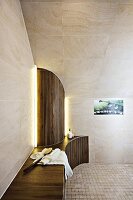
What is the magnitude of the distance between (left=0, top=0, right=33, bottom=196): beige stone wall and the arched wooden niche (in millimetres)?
686

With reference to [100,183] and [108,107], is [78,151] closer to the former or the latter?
[100,183]

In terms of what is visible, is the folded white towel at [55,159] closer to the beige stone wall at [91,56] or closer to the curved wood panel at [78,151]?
the curved wood panel at [78,151]

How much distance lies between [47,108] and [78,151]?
124 centimetres

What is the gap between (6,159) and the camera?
60.5 inches

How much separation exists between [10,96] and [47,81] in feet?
4.46

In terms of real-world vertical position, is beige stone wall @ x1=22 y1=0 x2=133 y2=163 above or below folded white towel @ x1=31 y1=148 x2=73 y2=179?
above

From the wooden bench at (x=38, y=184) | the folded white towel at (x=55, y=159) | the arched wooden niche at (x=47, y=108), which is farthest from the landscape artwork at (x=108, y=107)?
the wooden bench at (x=38, y=184)

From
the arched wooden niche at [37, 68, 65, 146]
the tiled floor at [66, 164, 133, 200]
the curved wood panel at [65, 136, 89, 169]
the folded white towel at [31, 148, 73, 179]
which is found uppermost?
the arched wooden niche at [37, 68, 65, 146]

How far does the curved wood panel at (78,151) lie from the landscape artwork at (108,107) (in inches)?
26.4

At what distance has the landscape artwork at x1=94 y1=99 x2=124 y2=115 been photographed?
3.79 m

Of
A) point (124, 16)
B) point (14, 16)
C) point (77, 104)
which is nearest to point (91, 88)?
point (77, 104)

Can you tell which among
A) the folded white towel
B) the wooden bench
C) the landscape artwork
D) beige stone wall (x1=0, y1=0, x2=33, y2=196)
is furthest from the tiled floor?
the landscape artwork

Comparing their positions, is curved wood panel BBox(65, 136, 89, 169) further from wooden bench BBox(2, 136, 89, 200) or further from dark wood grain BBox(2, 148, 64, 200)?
dark wood grain BBox(2, 148, 64, 200)

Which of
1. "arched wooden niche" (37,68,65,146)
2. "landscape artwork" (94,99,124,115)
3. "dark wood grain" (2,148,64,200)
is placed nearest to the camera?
"dark wood grain" (2,148,64,200)
